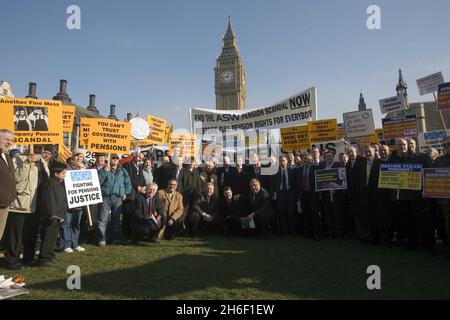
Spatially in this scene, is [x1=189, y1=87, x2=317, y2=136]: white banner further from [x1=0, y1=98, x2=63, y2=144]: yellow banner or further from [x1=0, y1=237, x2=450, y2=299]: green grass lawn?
[x1=0, y1=98, x2=63, y2=144]: yellow banner

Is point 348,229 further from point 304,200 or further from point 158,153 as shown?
Result: point 158,153

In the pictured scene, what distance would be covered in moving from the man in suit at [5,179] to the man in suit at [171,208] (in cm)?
376

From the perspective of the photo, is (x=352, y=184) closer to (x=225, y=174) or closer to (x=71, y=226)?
(x=225, y=174)

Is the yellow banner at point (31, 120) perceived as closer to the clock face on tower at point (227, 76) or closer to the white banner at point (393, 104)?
the white banner at point (393, 104)

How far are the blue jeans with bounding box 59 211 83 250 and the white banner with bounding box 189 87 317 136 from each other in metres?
6.03

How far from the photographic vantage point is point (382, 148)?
7598mm

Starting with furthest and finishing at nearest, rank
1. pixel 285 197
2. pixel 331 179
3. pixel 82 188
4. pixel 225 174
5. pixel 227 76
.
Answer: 1. pixel 227 76
2. pixel 225 174
3. pixel 285 197
4. pixel 331 179
5. pixel 82 188

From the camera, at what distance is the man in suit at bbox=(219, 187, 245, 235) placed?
9.21 m

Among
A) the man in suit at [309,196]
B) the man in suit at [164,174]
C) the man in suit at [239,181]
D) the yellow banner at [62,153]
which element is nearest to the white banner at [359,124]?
the man in suit at [309,196]

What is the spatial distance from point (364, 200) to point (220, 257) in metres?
3.89

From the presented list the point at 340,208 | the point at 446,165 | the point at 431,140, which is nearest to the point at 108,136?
the point at 340,208

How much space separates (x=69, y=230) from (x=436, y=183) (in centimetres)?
778

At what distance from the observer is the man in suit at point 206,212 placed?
9.06m

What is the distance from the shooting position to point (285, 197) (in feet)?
30.3
